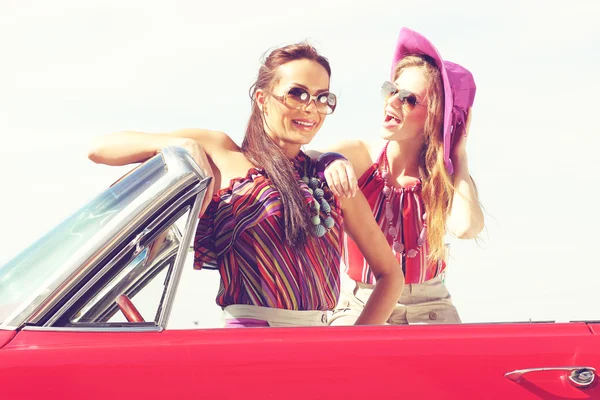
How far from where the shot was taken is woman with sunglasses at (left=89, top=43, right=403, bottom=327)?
278cm

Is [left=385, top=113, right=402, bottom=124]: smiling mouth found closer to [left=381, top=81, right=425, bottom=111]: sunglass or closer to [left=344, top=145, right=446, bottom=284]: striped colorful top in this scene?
[left=381, top=81, right=425, bottom=111]: sunglass

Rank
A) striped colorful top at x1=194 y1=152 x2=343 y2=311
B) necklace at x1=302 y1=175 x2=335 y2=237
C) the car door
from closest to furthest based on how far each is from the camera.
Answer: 1. the car door
2. striped colorful top at x1=194 y1=152 x2=343 y2=311
3. necklace at x1=302 y1=175 x2=335 y2=237

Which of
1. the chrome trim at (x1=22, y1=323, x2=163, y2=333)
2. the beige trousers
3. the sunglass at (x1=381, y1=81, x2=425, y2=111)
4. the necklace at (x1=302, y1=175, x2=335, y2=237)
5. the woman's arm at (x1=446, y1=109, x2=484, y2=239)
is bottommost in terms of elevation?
the chrome trim at (x1=22, y1=323, x2=163, y2=333)

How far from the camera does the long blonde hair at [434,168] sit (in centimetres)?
378

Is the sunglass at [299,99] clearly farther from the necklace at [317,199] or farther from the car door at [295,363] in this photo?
the car door at [295,363]

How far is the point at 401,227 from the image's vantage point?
384cm

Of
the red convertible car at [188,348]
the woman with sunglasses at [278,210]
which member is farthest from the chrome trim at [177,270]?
the woman with sunglasses at [278,210]

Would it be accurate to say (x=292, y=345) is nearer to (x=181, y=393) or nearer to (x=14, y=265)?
(x=181, y=393)

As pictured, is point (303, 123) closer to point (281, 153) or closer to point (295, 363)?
point (281, 153)

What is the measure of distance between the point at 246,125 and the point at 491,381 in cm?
142

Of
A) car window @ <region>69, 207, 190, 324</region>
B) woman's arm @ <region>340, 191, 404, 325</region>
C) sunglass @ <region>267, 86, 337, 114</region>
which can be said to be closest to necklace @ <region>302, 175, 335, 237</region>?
woman's arm @ <region>340, 191, 404, 325</region>

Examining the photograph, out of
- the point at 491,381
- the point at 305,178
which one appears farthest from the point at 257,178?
the point at 491,381

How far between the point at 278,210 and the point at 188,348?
2.61 feet

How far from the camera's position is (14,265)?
2342 mm
